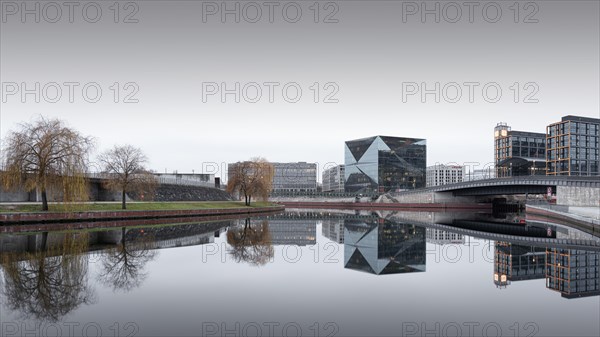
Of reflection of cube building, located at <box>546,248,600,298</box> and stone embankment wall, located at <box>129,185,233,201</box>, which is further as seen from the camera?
stone embankment wall, located at <box>129,185,233,201</box>

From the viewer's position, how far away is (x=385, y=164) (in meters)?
172

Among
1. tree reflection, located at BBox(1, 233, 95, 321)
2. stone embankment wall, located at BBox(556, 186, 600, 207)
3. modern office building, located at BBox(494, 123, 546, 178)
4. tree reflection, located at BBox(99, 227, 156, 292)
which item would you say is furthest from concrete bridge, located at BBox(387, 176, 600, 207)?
modern office building, located at BBox(494, 123, 546, 178)

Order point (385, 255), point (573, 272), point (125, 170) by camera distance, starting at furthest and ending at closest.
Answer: point (125, 170) < point (385, 255) < point (573, 272)

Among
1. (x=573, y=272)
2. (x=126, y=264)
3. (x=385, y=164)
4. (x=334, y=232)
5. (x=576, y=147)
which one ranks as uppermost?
(x=576, y=147)

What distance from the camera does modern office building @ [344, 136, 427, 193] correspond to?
172 m

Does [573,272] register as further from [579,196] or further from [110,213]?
[579,196]

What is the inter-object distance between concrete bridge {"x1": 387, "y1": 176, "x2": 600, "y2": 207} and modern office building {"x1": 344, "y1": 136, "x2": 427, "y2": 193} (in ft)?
167

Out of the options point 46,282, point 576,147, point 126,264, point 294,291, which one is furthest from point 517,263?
point 576,147

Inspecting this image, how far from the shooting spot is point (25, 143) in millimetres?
39406

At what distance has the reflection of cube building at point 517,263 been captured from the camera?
16656 millimetres

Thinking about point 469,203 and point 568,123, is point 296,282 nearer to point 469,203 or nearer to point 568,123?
point 469,203

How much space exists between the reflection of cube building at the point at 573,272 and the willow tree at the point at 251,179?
58429 millimetres

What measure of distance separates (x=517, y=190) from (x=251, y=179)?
55.6 m

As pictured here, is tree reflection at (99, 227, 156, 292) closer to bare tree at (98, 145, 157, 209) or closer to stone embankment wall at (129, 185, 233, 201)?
bare tree at (98, 145, 157, 209)
